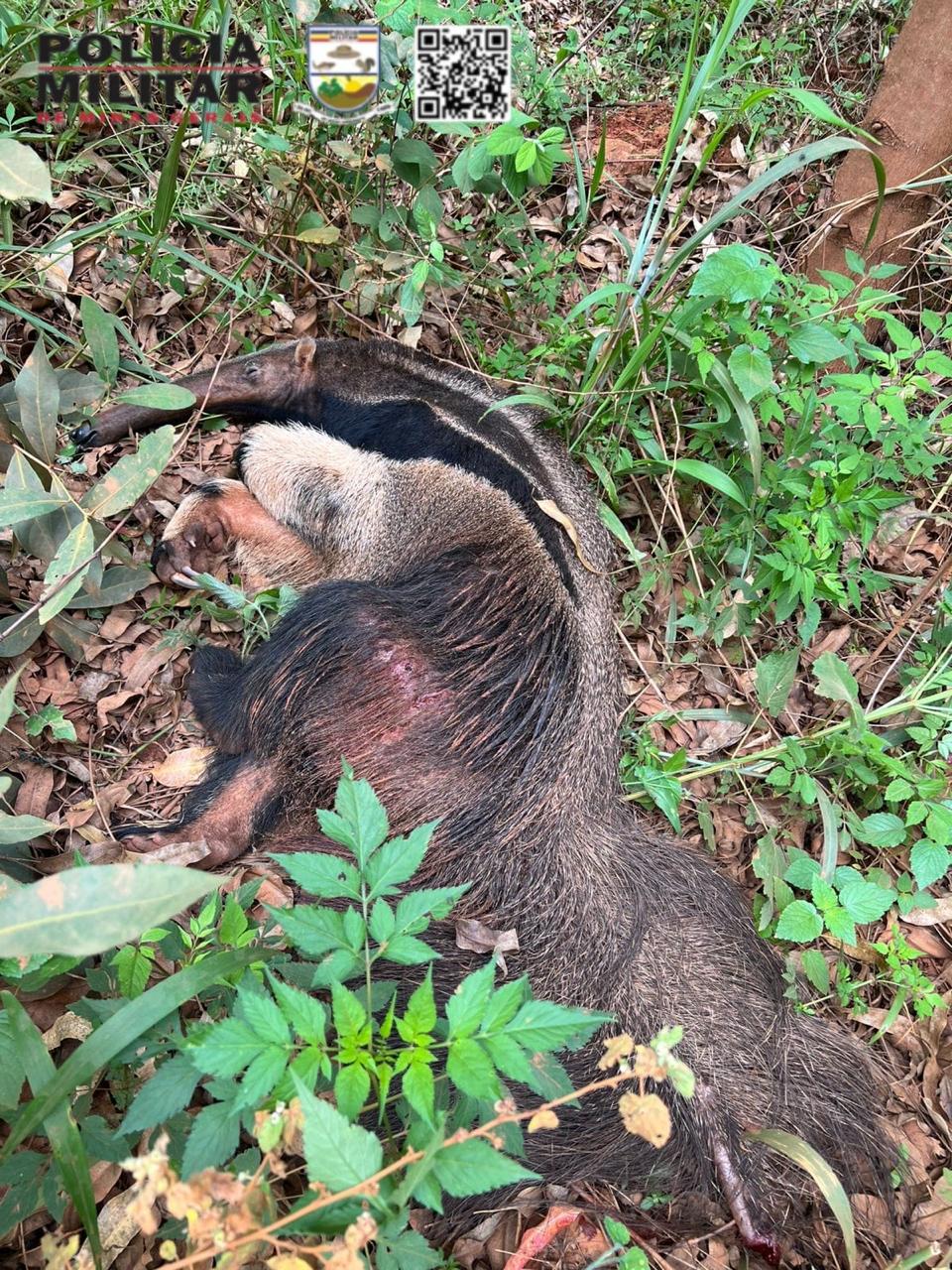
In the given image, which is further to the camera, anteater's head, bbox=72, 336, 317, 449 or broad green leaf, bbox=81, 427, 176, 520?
anteater's head, bbox=72, 336, 317, 449

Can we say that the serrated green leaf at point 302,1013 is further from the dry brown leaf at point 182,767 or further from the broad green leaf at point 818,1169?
the dry brown leaf at point 182,767

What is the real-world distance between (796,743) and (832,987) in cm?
92

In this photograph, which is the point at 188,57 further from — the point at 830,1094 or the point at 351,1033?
the point at 830,1094

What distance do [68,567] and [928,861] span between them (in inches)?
121

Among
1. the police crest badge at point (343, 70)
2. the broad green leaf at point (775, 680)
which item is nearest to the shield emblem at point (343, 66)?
the police crest badge at point (343, 70)

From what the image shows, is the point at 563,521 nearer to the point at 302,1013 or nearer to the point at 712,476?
the point at 712,476

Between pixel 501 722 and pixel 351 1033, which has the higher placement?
pixel 351 1033

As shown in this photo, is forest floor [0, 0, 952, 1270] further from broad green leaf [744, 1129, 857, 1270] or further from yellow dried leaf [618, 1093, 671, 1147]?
yellow dried leaf [618, 1093, 671, 1147]

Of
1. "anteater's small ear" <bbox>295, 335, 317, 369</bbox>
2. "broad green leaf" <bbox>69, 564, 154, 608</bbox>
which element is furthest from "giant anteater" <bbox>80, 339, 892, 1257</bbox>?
"anteater's small ear" <bbox>295, 335, 317, 369</bbox>

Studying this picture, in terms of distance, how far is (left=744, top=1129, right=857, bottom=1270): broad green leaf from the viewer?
225 centimetres

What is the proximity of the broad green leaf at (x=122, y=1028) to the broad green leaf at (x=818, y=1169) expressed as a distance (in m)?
1.64

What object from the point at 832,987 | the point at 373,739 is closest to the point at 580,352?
the point at 373,739

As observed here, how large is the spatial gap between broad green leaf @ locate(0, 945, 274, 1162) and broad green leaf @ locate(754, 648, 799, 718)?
233 centimetres

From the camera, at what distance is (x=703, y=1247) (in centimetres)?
253
